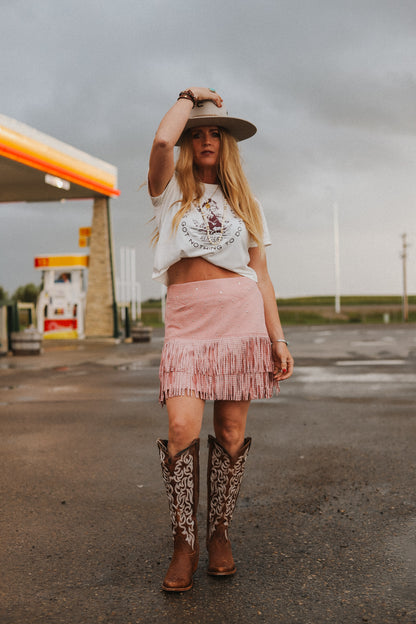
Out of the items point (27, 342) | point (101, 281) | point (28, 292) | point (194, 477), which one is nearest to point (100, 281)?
point (101, 281)

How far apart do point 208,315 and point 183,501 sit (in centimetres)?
78

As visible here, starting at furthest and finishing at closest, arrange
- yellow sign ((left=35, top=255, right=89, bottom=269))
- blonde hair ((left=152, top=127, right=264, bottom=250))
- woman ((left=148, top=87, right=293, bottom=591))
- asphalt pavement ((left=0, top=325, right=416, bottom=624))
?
yellow sign ((left=35, top=255, right=89, bottom=269)), blonde hair ((left=152, top=127, right=264, bottom=250)), woman ((left=148, top=87, right=293, bottom=591)), asphalt pavement ((left=0, top=325, right=416, bottom=624))

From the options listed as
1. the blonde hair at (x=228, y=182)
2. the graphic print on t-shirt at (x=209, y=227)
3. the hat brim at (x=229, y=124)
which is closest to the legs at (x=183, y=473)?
the graphic print on t-shirt at (x=209, y=227)

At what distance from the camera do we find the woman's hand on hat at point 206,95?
2797mm

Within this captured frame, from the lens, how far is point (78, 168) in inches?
731

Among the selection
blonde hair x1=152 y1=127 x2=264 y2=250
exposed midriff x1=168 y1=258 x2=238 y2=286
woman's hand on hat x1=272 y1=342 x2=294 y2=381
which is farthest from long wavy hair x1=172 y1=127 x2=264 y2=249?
woman's hand on hat x1=272 y1=342 x2=294 y2=381

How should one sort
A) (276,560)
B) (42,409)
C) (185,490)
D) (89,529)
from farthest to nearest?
(42,409), (89,529), (276,560), (185,490)

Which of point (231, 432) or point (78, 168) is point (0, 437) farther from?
point (78, 168)

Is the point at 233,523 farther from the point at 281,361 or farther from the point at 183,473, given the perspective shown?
the point at 281,361

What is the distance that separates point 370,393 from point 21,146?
1044 cm

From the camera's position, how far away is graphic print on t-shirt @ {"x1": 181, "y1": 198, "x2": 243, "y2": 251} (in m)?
2.78

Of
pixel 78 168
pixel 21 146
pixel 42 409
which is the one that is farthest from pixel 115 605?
pixel 78 168

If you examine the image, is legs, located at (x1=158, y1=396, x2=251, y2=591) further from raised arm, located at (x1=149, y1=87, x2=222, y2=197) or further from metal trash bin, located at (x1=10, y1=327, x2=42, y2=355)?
metal trash bin, located at (x1=10, y1=327, x2=42, y2=355)

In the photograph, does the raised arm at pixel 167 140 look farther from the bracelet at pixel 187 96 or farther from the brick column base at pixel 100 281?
the brick column base at pixel 100 281
